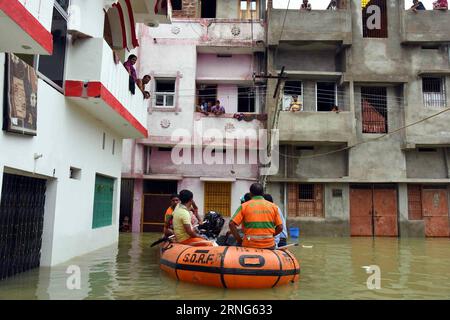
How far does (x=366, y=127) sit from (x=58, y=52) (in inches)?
574

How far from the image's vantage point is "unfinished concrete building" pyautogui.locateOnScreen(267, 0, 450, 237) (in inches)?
714

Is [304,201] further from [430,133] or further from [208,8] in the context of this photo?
[208,8]

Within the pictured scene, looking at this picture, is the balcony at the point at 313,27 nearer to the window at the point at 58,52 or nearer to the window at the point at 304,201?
the window at the point at 304,201

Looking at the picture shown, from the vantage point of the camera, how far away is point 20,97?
6508mm

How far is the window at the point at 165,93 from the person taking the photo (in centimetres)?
1889

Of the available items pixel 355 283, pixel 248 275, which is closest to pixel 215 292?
pixel 248 275

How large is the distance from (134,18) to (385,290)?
11.0 metres

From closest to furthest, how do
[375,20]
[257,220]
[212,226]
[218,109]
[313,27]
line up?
[257,220]
[212,226]
[313,27]
[218,109]
[375,20]

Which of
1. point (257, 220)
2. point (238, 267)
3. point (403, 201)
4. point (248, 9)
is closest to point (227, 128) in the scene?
point (248, 9)

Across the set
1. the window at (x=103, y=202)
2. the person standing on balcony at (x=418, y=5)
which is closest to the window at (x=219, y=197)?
the window at (x=103, y=202)

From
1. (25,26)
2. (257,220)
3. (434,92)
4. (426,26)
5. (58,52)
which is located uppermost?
(426,26)

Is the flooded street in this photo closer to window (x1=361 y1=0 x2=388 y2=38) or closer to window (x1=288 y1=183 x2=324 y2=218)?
window (x1=288 y1=183 x2=324 y2=218)

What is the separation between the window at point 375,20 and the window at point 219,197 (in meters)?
9.92

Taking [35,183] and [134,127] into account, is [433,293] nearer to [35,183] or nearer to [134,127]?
[35,183]
